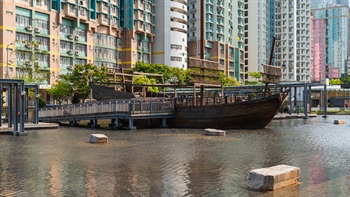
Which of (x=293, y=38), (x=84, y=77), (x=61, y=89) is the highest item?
(x=293, y=38)

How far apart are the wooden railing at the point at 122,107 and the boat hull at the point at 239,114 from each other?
2647 mm

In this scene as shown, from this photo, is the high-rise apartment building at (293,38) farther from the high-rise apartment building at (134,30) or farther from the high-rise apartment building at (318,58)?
the high-rise apartment building at (134,30)

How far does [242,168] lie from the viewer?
13.7 metres

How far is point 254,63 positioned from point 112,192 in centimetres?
13551

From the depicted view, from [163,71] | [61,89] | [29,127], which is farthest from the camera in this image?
[163,71]

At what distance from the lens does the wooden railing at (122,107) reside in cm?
3425

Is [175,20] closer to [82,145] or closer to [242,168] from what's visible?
[82,145]

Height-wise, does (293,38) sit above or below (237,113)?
above

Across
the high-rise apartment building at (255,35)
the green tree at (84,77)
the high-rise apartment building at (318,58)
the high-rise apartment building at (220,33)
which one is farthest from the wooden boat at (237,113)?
the high-rise apartment building at (318,58)

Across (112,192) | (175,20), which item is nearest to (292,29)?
(175,20)

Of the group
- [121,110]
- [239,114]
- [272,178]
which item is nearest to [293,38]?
[239,114]

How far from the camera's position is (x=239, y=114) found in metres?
33.6

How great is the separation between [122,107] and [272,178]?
2522 centimetres

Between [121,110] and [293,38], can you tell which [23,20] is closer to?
[121,110]
